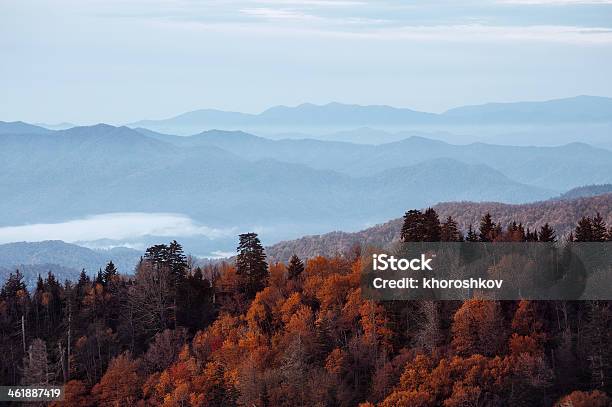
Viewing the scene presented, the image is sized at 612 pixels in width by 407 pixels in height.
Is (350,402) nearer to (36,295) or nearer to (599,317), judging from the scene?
(599,317)

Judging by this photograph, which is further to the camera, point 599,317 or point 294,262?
point 294,262

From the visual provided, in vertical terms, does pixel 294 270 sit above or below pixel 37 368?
above

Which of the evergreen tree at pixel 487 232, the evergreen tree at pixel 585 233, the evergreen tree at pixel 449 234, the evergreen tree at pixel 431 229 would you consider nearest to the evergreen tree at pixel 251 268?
the evergreen tree at pixel 431 229

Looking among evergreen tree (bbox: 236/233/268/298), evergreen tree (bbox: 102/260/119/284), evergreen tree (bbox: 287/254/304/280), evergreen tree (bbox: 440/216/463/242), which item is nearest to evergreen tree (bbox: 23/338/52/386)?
evergreen tree (bbox: 236/233/268/298)

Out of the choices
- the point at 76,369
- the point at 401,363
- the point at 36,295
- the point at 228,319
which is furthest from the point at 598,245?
the point at 36,295

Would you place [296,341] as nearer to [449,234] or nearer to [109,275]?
[449,234]

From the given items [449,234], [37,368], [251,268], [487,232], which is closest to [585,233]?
[487,232]
